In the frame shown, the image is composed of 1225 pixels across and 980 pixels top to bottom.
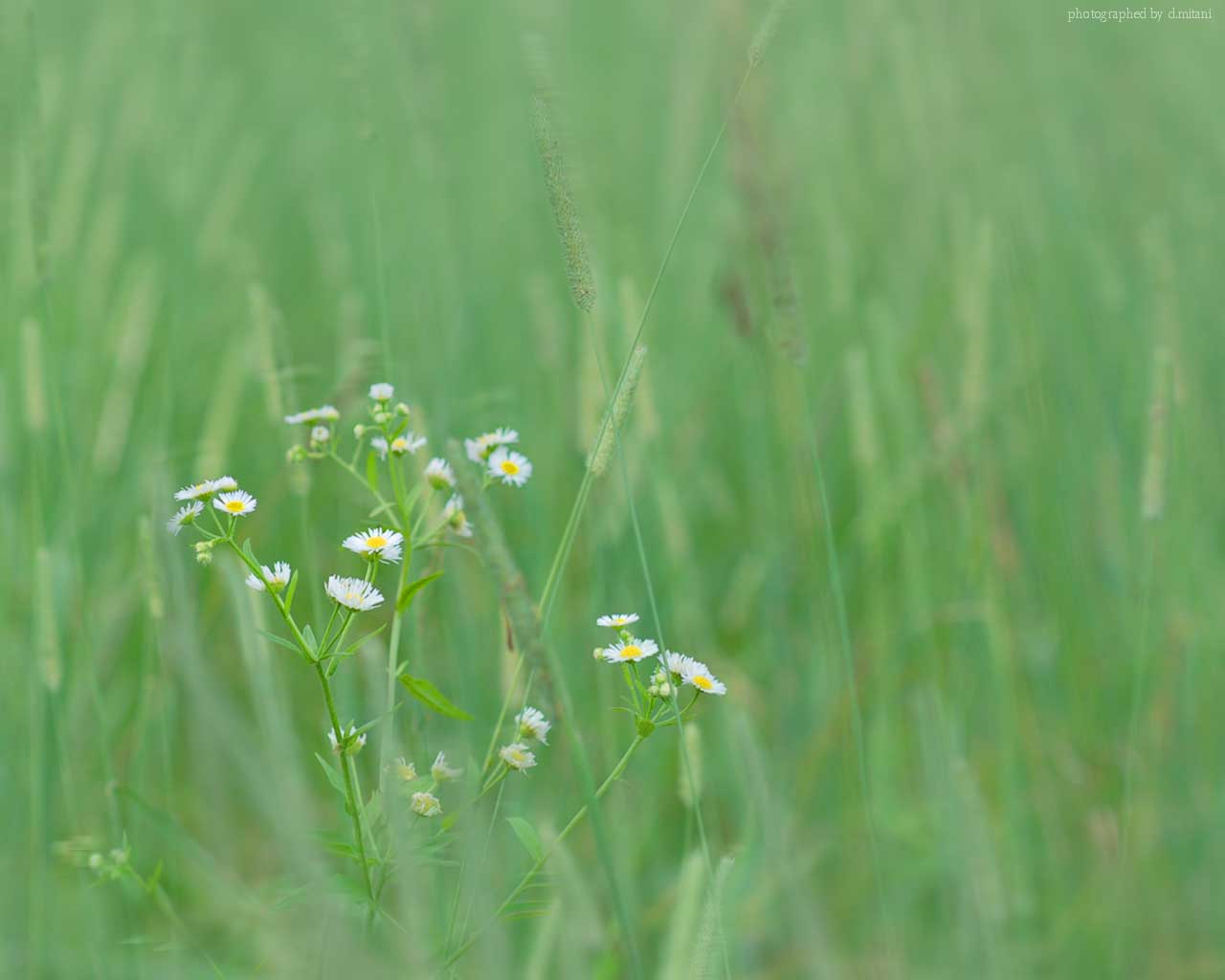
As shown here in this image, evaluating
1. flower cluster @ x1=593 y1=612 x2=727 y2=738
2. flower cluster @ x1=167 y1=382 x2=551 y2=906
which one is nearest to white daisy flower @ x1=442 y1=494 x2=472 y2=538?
flower cluster @ x1=167 y1=382 x2=551 y2=906

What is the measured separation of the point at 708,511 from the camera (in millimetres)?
1830

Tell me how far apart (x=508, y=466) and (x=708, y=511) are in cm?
101

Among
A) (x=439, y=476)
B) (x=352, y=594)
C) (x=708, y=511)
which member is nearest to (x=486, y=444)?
(x=439, y=476)

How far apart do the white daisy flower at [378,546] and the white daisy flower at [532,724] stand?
0.38ft

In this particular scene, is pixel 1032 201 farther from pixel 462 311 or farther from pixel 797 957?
pixel 797 957

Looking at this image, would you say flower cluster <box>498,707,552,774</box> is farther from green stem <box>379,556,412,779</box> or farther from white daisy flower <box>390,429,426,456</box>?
white daisy flower <box>390,429,426,456</box>

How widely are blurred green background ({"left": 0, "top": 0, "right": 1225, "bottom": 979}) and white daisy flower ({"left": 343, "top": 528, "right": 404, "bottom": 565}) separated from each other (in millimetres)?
70

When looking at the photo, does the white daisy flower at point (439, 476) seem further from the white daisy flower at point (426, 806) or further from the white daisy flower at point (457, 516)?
the white daisy flower at point (426, 806)

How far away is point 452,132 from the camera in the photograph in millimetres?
2727

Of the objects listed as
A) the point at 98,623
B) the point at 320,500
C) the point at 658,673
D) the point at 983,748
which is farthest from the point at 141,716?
the point at 983,748

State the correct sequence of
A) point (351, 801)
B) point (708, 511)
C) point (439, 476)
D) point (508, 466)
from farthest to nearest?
1. point (708, 511)
2. point (508, 466)
3. point (439, 476)
4. point (351, 801)

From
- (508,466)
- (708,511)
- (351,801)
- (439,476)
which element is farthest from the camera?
(708,511)

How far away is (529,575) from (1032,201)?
143 cm

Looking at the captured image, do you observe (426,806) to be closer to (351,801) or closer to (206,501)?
(351,801)
